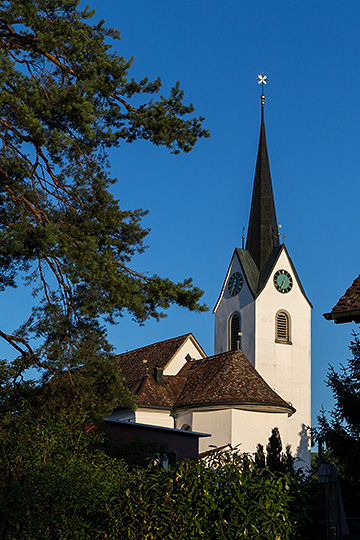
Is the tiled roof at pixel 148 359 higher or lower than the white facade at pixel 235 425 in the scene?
higher

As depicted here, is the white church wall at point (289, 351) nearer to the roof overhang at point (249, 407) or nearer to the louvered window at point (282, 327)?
the louvered window at point (282, 327)

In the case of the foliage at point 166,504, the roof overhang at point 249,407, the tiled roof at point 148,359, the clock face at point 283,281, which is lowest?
the foliage at point 166,504

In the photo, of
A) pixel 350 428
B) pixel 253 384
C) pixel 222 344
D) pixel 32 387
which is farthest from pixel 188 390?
pixel 32 387

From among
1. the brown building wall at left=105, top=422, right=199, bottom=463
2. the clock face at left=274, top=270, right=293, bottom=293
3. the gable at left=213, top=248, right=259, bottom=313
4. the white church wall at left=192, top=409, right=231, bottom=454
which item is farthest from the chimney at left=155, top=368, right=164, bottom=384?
the clock face at left=274, top=270, right=293, bottom=293

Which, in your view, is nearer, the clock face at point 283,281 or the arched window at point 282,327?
the arched window at point 282,327

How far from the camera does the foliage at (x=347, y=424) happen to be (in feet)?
59.8

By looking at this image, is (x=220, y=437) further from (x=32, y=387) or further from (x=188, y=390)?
(x=32, y=387)

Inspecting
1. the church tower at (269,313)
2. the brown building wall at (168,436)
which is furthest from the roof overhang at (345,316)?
the church tower at (269,313)

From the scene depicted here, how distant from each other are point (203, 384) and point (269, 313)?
506 inches

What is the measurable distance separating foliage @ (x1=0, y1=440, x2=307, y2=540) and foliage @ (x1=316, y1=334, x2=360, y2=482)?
974cm

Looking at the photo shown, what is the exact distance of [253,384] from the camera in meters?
35.0

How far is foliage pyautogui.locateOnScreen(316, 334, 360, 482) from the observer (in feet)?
59.8

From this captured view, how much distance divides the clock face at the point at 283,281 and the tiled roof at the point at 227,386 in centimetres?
1170

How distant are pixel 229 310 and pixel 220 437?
1769cm
